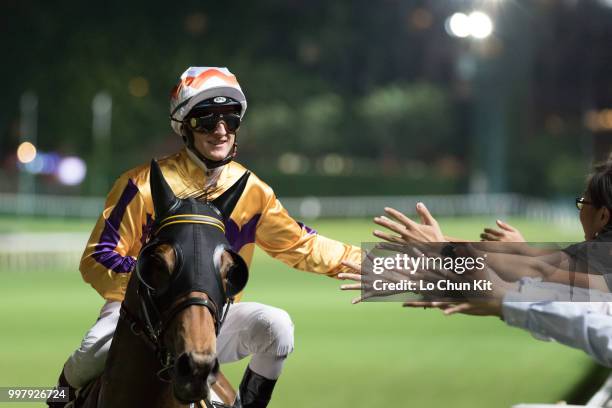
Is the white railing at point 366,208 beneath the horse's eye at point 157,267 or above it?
beneath

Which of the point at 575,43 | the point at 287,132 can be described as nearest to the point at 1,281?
the point at 287,132

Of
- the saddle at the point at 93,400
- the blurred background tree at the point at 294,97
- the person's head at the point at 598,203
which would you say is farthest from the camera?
the blurred background tree at the point at 294,97

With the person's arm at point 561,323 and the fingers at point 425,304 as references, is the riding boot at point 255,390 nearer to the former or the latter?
the fingers at point 425,304

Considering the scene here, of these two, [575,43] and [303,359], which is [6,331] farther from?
[575,43]

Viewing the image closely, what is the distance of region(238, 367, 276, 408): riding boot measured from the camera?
3.30 metres

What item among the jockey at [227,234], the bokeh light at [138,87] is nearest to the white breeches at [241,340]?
the jockey at [227,234]

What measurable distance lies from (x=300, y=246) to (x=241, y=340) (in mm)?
507

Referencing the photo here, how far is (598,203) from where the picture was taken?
3.05 m

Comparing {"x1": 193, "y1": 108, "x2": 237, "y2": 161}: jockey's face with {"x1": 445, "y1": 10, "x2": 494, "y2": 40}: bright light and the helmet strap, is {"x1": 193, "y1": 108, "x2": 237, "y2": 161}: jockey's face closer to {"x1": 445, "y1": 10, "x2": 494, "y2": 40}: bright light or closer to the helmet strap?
the helmet strap

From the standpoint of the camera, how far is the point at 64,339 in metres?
A: 10.1

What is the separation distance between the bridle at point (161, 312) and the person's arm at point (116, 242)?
17.6 inches

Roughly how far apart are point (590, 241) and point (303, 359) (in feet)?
20.3

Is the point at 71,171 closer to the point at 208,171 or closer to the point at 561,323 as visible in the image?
the point at 208,171

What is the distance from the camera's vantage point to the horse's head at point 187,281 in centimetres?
227
